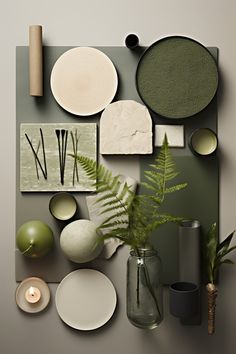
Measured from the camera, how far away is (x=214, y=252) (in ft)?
6.28

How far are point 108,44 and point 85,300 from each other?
1120mm

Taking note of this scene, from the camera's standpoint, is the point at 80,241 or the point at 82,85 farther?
the point at 82,85

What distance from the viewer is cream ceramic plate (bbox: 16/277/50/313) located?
6.59 ft

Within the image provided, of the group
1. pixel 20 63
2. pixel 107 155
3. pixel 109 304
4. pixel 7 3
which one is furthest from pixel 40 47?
pixel 109 304

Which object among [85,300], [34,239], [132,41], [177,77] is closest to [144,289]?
[85,300]

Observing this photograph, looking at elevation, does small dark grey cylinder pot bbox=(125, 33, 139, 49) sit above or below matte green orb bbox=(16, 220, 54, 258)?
above

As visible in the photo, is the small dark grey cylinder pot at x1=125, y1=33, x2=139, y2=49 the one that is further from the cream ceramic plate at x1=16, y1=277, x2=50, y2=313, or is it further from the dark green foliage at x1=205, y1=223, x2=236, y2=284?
the cream ceramic plate at x1=16, y1=277, x2=50, y2=313

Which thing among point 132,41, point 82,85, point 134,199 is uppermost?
point 132,41

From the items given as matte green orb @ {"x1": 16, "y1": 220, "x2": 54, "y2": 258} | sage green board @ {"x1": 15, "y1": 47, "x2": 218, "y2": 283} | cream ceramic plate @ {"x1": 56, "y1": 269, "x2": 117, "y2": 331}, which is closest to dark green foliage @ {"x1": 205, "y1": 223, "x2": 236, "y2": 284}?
sage green board @ {"x1": 15, "y1": 47, "x2": 218, "y2": 283}

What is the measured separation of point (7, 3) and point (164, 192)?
3.52 feet

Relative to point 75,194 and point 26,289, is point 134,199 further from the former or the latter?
point 26,289

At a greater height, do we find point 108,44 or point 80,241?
point 108,44

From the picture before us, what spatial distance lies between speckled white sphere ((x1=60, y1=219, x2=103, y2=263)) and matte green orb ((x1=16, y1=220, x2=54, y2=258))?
7cm

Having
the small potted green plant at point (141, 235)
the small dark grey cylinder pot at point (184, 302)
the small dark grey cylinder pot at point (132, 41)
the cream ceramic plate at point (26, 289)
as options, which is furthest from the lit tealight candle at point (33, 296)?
the small dark grey cylinder pot at point (132, 41)
